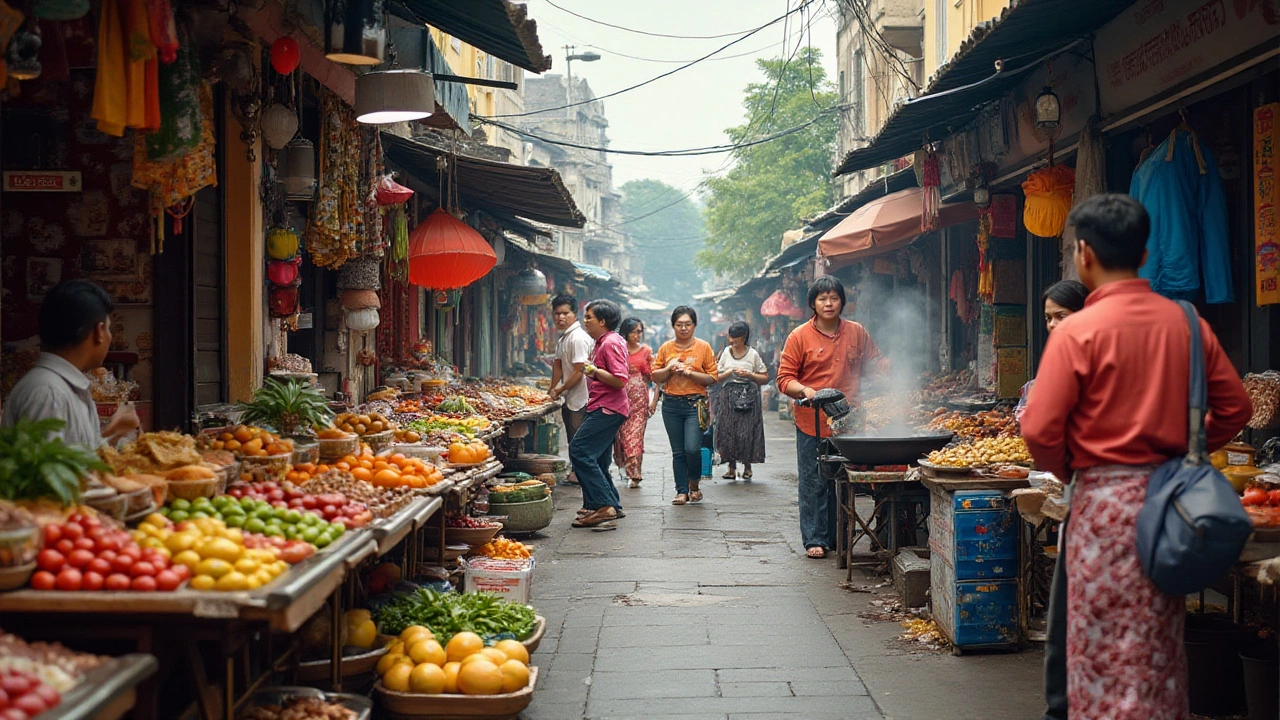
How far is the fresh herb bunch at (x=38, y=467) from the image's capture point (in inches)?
155

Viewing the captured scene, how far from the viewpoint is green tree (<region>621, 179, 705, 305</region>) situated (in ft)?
359

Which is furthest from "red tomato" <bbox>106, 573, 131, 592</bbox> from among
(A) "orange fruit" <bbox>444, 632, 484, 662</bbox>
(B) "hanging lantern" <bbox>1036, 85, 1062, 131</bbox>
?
(B) "hanging lantern" <bbox>1036, 85, 1062, 131</bbox>

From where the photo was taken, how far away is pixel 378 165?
33.5 feet

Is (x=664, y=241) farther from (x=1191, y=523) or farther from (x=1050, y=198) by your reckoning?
(x=1191, y=523)

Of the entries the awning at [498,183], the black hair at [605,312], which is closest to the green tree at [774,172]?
the awning at [498,183]

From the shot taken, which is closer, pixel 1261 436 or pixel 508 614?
pixel 508 614

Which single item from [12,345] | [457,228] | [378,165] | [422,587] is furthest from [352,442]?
[457,228]

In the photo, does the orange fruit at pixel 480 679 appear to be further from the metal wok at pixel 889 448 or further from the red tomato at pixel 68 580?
the metal wok at pixel 889 448

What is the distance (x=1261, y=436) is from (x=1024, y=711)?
277 cm

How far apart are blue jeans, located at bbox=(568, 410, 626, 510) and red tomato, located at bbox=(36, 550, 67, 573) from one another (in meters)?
7.85

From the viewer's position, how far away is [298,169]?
8.72m

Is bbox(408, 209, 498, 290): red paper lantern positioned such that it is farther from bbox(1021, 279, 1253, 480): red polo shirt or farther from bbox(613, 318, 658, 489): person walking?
bbox(1021, 279, 1253, 480): red polo shirt

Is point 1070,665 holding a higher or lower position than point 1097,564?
lower

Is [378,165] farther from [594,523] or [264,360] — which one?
[594,523]
